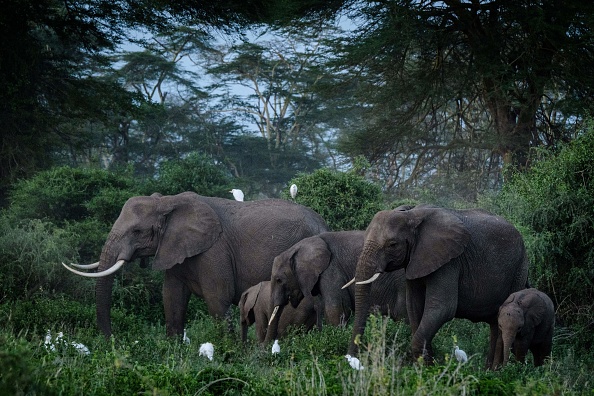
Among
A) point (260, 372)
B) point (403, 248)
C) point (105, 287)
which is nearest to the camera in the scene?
point (260, 372)

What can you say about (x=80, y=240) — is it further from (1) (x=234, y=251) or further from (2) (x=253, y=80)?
(2) (x=253, y=80)

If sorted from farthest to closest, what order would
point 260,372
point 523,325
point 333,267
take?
point 333,267
point 523,325
point 260,372

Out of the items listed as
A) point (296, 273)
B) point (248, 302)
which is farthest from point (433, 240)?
point (248, 302)

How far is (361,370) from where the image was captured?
6.17m

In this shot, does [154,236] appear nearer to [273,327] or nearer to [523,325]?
[273,327]

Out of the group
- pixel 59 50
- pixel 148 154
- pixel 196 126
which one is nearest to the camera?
pixel 59 50

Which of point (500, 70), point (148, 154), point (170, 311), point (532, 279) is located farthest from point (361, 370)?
point (148, 154)

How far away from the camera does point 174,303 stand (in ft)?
39.8

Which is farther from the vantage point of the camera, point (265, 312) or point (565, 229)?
point (565, 229)

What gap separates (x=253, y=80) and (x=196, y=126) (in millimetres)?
3269

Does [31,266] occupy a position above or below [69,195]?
below

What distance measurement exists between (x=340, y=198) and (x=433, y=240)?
757 centimetres

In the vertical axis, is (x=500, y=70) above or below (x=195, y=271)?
above

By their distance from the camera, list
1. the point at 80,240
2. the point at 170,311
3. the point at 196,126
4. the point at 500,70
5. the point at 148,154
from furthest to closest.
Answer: the point at 196,126 → the point at 148,154 → the point at 500,70 → the point at 80,240 → the point at 170,311
